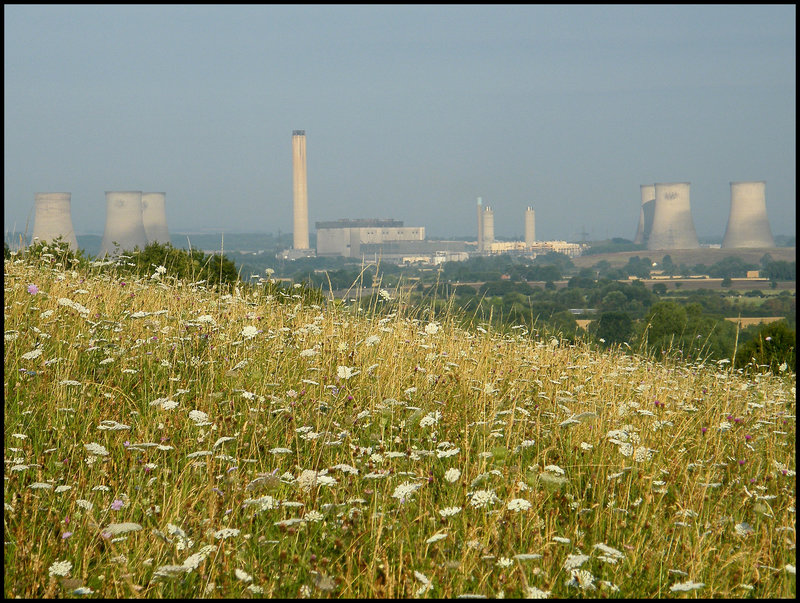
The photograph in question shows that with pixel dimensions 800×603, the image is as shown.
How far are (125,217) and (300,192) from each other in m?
66.7

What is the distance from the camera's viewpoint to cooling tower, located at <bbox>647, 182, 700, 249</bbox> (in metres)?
71.6

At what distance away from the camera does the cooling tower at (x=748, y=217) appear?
54344 mm

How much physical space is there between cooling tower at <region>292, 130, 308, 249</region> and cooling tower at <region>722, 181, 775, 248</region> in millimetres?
71231

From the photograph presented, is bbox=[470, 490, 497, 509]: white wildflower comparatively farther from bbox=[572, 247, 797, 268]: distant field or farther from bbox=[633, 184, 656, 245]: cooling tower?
bbox=[633, 184, 656, 245]: cooling tower

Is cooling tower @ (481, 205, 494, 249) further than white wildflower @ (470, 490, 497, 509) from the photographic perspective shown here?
Yes

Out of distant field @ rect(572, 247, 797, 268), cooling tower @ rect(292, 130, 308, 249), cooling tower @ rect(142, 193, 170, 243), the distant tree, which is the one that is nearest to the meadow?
the distant tree

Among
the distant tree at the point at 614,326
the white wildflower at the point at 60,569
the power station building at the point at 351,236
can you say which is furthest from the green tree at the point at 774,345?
the power station building at the point at 351,236

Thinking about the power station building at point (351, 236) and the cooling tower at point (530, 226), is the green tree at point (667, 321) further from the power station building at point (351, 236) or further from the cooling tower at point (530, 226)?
the cooling tower at point (530, 226)

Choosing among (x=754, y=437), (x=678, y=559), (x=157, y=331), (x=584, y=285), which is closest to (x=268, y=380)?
(x=157, y=331)

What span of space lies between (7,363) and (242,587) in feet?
6.69

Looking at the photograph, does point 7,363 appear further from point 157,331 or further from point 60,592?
point 60,592

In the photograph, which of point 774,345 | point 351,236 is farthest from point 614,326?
point 351,236

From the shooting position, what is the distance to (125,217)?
171 ft

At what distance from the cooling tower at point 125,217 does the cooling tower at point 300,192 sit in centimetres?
6559
